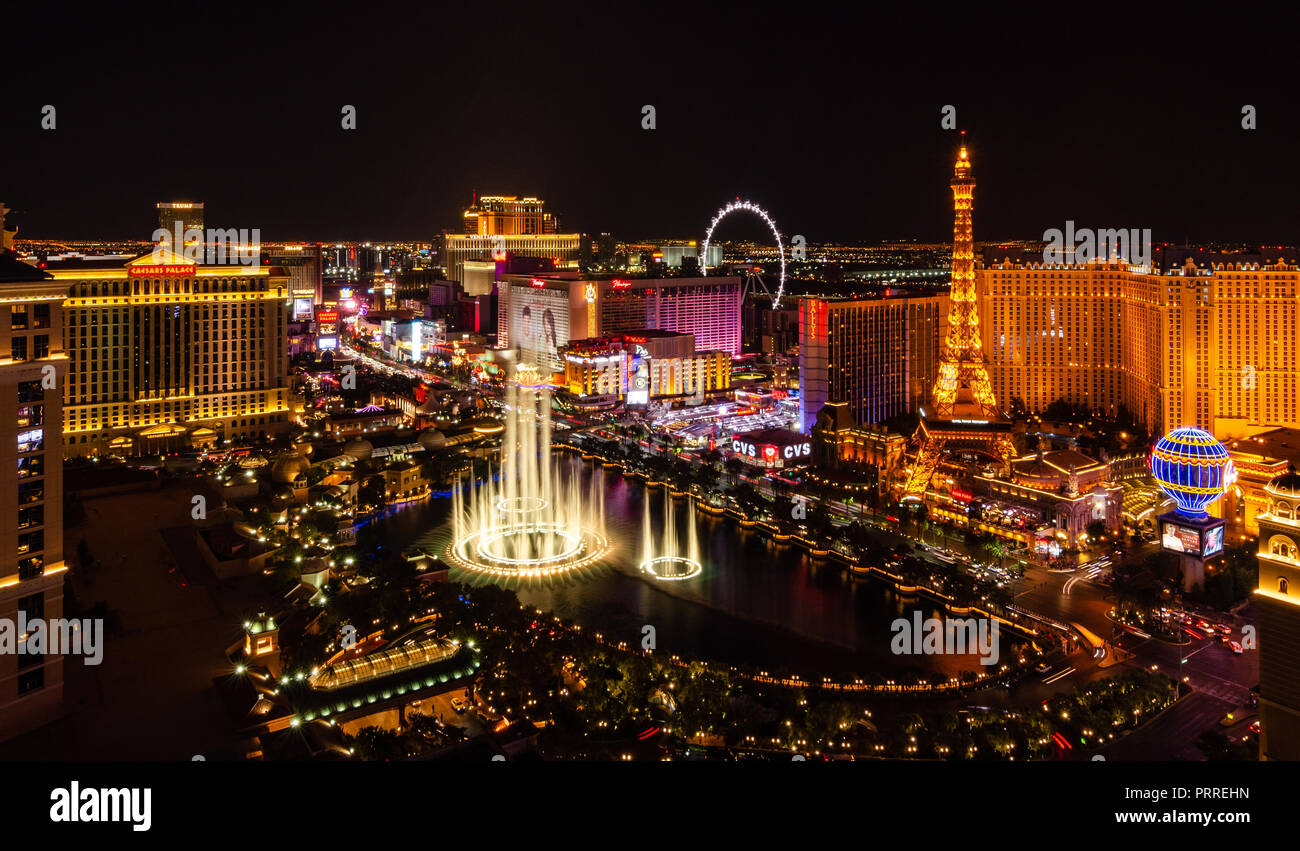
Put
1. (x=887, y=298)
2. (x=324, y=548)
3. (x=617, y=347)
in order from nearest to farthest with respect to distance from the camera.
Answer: (x=324, y=548) < (x=887, y=298) < (x=617, y=347)

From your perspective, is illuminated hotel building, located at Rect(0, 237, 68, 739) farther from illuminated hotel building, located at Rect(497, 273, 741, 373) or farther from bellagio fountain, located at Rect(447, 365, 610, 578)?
illuminated hotel building, located at Rect(497, 273, 741, 373)

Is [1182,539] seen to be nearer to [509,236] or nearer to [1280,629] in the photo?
[1280,629]

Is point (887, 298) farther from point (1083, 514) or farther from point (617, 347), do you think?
point (1083, 514)

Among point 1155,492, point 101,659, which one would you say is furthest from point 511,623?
point 1155,492

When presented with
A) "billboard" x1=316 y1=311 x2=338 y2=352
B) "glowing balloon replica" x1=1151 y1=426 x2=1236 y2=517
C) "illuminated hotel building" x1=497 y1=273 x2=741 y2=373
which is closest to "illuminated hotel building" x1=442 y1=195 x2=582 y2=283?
"billboard" x1=316 y1=311 x2=338 y2=352

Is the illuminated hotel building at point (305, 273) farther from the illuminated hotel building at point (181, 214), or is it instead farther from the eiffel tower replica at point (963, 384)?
the eiffel tower replica at point (963, 384)
